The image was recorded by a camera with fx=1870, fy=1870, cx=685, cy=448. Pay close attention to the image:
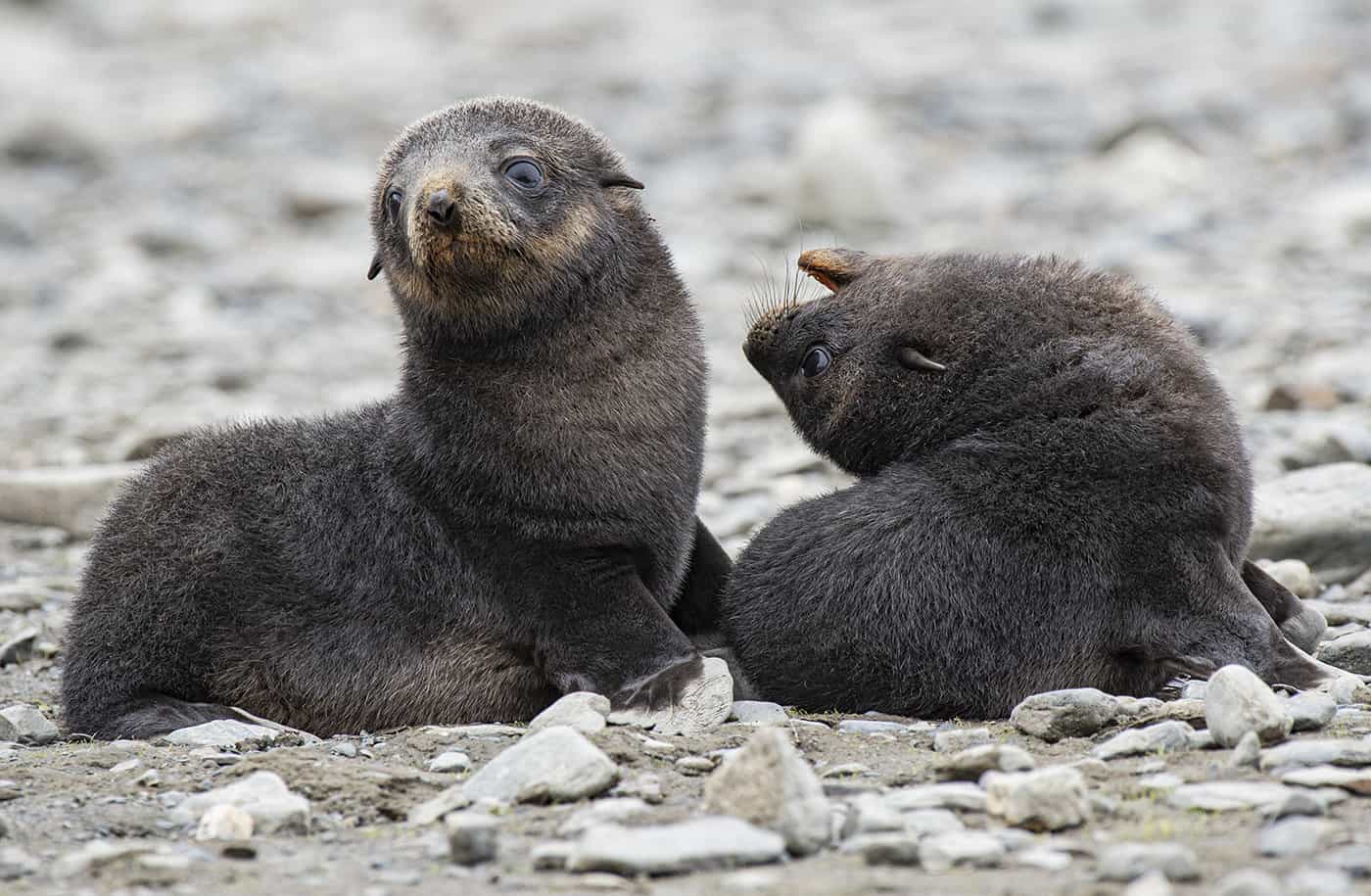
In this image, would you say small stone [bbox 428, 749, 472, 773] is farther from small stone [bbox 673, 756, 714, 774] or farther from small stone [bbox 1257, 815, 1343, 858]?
small stone [bbox 1257, 815, 1343, 858]

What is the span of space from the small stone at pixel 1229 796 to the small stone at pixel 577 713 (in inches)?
72.6

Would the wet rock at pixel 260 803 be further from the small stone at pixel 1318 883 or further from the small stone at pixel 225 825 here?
the small stone at pixel 1318 883

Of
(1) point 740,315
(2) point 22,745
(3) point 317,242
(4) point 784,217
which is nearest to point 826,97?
(4) point 784,217

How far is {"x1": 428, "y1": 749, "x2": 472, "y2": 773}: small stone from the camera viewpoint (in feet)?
17.5

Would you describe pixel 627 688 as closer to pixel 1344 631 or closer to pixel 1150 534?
pixel 1150 534

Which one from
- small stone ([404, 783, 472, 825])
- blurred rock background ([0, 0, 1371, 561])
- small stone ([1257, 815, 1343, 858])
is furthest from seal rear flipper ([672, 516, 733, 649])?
small stone ([1257, 815, 1343, 858])

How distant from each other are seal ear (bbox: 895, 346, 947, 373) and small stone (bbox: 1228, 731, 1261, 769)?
192cm

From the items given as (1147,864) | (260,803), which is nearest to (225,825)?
(260,803)

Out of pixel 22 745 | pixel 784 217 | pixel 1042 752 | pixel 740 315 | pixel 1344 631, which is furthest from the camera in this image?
pixel 784 217

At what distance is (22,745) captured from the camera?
623cm

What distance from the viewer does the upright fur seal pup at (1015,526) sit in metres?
5.86

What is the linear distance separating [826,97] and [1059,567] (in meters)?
15.6

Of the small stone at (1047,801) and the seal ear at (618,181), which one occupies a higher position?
the seal ear at (618,181)

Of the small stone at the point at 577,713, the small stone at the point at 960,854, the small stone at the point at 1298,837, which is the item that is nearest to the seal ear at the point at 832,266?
the small stone at the point at 577,713
